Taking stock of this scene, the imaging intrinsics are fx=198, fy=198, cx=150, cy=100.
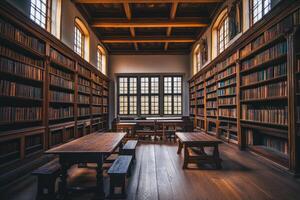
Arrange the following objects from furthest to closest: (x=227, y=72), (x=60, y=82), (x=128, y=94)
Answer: (x=128, y=94) < (x=227, y=72) < (x=60, y=82)

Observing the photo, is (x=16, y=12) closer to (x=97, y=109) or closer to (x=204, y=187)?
(x=204, y=187)

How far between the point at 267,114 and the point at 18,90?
4.19 meters

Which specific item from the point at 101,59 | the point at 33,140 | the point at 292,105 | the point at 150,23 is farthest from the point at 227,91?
the point at 101,59

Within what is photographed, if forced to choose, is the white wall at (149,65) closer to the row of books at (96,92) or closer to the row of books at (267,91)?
the row of books at (96,92)

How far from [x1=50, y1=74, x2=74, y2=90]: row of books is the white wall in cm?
521

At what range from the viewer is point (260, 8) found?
4.23m

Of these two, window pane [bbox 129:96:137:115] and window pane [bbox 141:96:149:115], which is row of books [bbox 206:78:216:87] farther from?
window pane [bbox 129:96:137:115]

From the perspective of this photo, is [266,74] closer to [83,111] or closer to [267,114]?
[267,114]

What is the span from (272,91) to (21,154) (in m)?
4.22

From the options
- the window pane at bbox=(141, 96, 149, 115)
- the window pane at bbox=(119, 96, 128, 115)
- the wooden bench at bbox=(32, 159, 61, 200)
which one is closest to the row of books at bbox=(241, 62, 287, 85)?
the wooden bench at bbox=(32, 159, 61, 200)

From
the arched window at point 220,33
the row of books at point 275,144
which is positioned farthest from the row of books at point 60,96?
the arched window at point 220,33

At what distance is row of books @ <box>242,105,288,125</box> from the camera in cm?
314

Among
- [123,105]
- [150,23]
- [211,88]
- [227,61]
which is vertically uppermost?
[150,23]

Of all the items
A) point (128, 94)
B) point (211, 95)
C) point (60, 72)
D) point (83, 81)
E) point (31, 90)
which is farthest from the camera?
point (128, 94)
